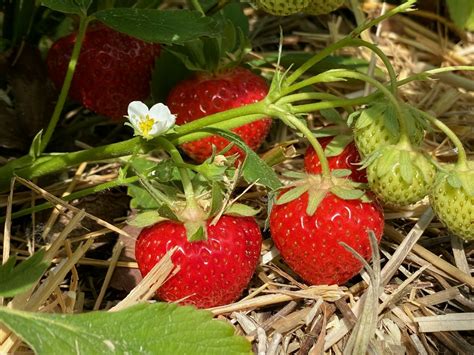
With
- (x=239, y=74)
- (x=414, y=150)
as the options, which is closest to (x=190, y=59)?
(x=239, y=74)

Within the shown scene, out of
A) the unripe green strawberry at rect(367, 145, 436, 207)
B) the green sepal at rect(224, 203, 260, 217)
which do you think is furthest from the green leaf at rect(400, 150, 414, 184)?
the green sepal at rect(224, 203, 260, 217)

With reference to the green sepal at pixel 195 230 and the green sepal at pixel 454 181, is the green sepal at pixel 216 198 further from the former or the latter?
the green sepal at pixel 454 181

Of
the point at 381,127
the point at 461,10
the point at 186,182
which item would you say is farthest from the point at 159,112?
the point at 461,10

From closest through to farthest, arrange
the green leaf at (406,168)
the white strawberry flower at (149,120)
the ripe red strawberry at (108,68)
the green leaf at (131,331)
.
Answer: the green leaf at (131,331), the green leaf at (406,168), the white strawberry flower at (149,120), the ripe red strawberry at (108,68)

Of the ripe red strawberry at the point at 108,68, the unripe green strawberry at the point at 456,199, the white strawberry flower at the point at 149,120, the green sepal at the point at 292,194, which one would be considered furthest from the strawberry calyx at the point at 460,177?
the ripe red strawberry at the point at 108,68

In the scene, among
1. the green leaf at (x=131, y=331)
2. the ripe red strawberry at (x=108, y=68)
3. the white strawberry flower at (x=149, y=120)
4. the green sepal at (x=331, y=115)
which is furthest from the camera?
the ripe red strawberry at (x=108, y=68)

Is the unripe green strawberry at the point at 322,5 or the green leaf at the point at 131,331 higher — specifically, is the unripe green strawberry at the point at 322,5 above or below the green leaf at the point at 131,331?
above

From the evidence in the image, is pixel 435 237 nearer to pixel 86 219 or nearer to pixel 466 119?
pixel 466 119

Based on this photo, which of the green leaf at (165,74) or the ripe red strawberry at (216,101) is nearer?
the ripe red strawberry at (216,101)
